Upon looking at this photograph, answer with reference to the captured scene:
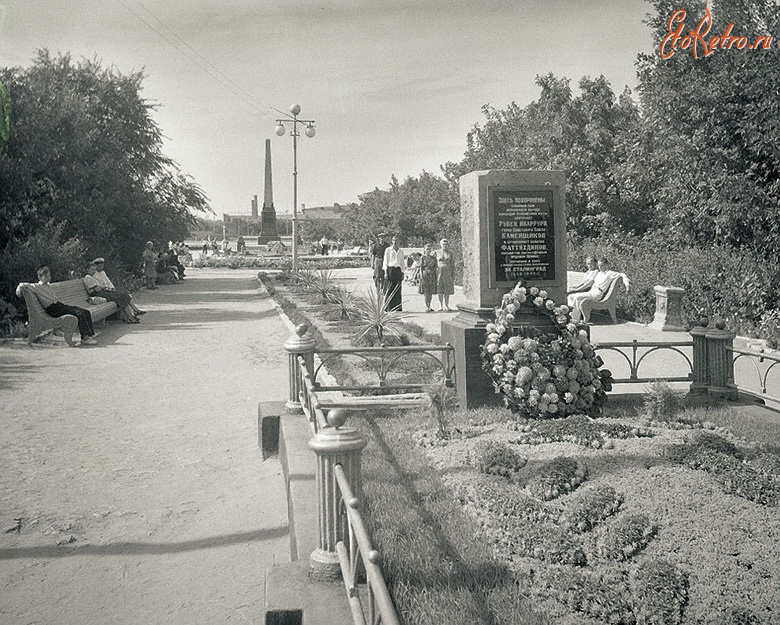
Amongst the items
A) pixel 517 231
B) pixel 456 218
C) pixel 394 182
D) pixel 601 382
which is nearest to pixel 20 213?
pixel 517 231

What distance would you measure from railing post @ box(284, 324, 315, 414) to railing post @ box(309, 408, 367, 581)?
314cm

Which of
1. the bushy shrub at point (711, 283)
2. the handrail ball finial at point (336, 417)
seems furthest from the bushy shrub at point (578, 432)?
the bushy shrub at point (711, 283)

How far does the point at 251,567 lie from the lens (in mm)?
4434

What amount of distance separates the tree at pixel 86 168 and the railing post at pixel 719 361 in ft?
41.3

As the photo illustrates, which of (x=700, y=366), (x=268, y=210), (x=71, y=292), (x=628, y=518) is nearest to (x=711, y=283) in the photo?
(x=700, y=366)

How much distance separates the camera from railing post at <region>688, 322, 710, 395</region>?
7.39 meters

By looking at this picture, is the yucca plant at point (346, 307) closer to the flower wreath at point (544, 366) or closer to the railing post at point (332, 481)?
the flower wreath at point (544, 366)

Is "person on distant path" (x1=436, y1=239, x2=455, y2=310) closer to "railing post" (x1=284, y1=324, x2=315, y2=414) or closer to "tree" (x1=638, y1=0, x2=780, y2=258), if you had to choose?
"tree" (x1=638, y1=0, x2=780, y2=258)

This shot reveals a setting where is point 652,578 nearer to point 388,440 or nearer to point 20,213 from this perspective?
point 388,440

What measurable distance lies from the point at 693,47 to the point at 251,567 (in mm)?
15761

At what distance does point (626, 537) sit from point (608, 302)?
38.1 ft

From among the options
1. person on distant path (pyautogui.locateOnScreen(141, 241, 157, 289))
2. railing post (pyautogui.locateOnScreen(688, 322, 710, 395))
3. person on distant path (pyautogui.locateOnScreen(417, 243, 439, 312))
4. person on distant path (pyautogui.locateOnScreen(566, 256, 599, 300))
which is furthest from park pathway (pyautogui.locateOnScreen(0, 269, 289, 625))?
person on distant path (pyautogui.locateOnScreen(141, 241, 157, 289))

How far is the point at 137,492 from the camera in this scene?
18.3ft

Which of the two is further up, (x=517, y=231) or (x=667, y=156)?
(x=667, y=156)
